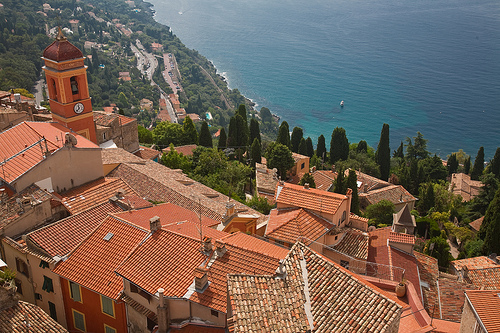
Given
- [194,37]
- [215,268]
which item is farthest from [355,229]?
[194,37]

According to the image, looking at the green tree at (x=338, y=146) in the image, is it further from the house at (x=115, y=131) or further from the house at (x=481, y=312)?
the house at (x=481, y=312)

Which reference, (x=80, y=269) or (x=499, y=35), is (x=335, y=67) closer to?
(x=499, y=35)

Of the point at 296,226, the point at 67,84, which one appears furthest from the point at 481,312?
the point at 67,84

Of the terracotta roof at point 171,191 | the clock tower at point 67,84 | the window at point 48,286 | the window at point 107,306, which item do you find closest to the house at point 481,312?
the window at point 107,306

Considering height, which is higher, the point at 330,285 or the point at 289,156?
the point at 330,285

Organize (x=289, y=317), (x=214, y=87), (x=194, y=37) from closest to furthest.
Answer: (x=289, y=317), (x=214, y=87), (x=194, y=37)

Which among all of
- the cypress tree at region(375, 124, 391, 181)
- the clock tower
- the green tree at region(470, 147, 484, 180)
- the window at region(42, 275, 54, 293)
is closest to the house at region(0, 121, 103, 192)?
the window at region(42, 275, 54, 293)
